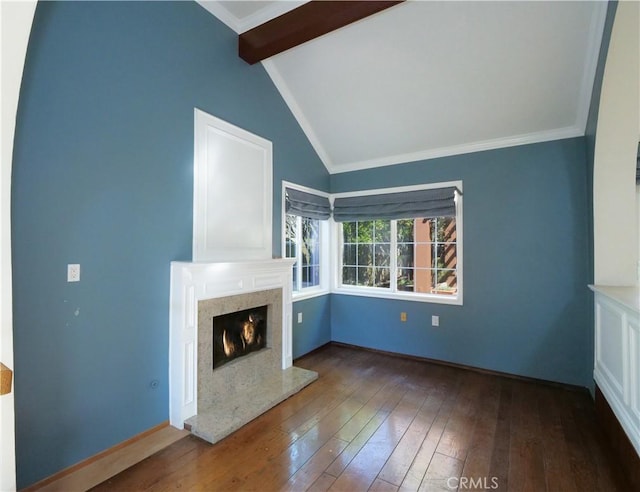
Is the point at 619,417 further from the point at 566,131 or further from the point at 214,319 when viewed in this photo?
the point at 214,319

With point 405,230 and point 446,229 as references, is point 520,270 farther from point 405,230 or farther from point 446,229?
point 405,230

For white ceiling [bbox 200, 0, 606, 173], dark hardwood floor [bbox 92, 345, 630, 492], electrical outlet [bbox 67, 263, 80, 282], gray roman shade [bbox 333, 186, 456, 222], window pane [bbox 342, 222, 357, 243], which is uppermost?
white ceiling [bbox 200, 0, 606, 173]

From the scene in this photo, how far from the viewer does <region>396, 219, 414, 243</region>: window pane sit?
3947 millimetres

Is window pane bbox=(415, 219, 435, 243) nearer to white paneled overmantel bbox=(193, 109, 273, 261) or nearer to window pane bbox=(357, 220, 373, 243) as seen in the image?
window pane bbox=(357, 220, 373, 243)

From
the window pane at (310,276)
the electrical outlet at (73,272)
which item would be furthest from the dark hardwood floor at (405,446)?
the window pane at (310,276)

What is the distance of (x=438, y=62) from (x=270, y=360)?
125 inches

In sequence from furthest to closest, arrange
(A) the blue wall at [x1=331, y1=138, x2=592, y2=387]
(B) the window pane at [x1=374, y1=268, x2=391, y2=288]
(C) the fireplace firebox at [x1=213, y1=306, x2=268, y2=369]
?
(B) the window pane at [x1=374, y1=268, x2=391, y2=288]
(A) the blue wall at [x1=331, y1=138, x2=592, y2=387]
(C) the fireplace firebox at [x1=213, y1=306, x2=268, y2=369]

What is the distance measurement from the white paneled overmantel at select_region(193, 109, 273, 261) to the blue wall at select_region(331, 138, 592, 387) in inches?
73.4

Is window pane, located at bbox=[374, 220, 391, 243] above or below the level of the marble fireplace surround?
above

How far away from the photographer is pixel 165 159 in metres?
2.31

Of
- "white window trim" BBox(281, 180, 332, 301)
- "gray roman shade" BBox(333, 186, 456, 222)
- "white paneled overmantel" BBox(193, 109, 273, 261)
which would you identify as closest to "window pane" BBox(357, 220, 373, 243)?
"gray roman shade" BBox(333, 186, 456, 222)

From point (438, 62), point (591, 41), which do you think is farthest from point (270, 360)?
point (591, 41)

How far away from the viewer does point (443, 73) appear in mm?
2844

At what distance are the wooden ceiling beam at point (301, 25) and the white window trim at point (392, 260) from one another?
1947 mm
